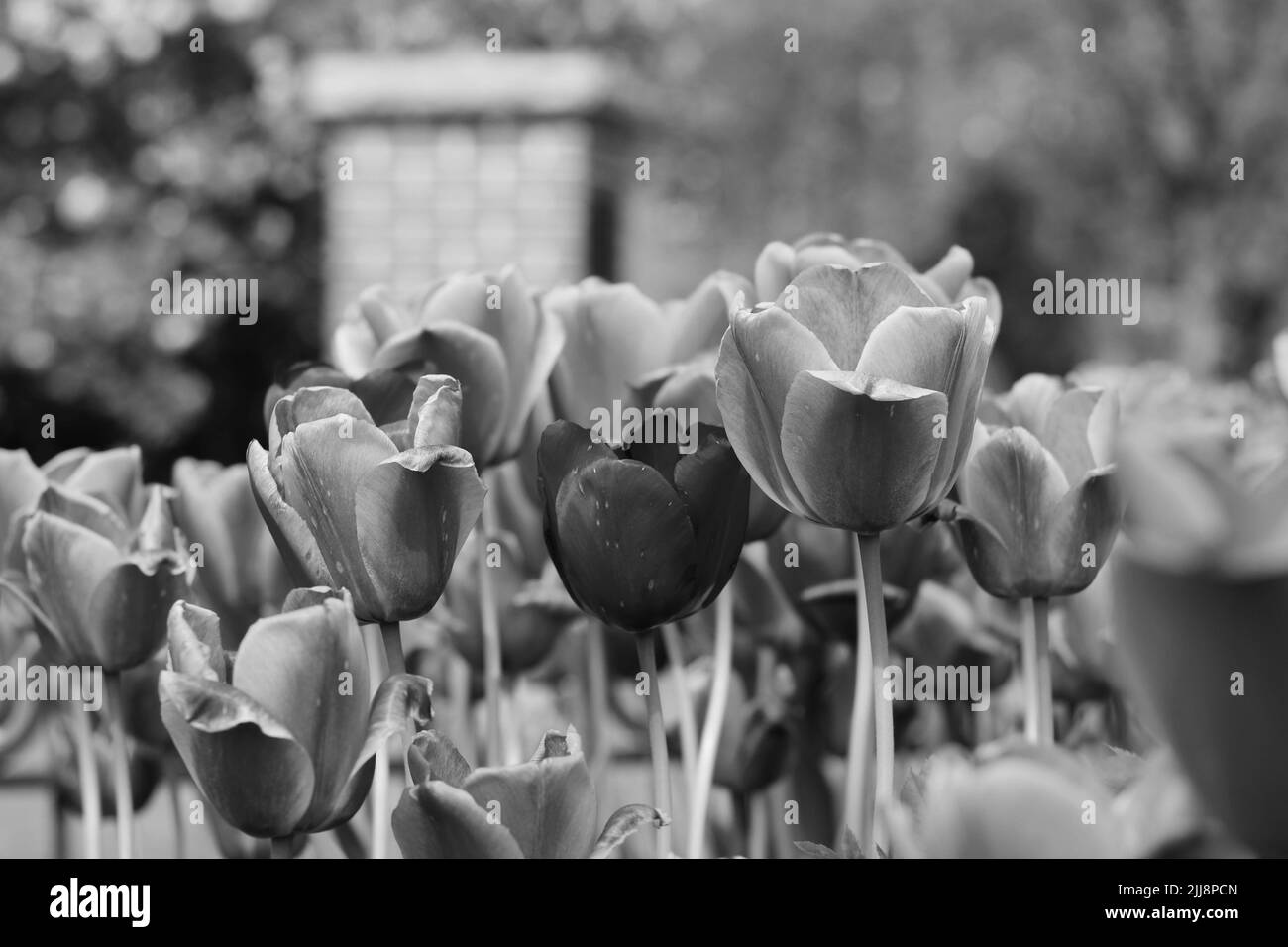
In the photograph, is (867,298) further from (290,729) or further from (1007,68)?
(1007,68)

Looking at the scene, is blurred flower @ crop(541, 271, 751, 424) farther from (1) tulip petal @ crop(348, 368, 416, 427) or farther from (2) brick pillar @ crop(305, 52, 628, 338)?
(2) brick pillar @ crop(305, 52, 628, 338)

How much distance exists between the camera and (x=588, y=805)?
0.36 meters

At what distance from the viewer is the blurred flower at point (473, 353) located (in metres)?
0.47

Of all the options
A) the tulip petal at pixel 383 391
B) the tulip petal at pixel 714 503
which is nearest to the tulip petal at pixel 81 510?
the tulip petal at pixel 383 391

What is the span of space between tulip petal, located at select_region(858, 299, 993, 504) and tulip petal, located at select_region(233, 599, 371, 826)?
151 millimetres

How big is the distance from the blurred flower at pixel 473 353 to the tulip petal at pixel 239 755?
128 mm

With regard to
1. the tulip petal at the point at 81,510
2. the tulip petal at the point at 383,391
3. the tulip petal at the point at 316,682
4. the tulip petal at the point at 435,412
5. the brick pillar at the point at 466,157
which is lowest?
the tulip petal at the point at 316,682

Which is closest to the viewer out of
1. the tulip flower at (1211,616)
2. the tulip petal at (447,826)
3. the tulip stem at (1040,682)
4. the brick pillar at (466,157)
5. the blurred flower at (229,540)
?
the tulip flower at (1211,616)

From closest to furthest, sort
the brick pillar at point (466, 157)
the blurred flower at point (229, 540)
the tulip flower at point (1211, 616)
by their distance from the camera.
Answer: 1. the tulip flower at point (1211, 616)
2. the blurred flower at point (229, 540)
3. the brick pillar at point (466, 157)

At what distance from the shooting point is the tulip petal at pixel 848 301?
0.40 m

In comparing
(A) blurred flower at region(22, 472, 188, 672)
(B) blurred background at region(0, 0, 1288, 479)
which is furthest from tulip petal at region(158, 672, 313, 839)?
(B) blurred background at region(0, 0, 1288, 479)

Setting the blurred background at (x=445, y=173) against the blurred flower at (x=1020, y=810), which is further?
the blurred background at (x=445, y=173)

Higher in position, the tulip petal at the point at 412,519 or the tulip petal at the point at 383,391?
the tulip petal at the point at 383,391

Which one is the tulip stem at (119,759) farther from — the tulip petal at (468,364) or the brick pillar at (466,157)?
the brick pillar at (466,157)
